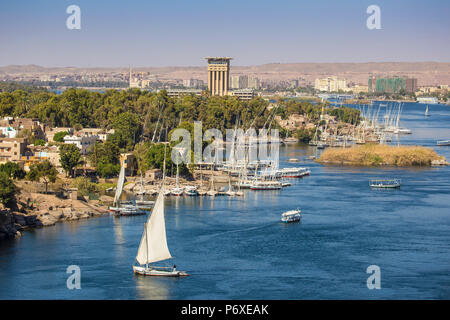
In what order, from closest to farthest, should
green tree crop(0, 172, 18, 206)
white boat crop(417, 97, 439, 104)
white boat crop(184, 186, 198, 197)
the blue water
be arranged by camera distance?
the blue water, green tree crop(0, 172, 18, 206), white boat crop(184, 186, 198, 197), white boat crop(417, 97, 439, 104)

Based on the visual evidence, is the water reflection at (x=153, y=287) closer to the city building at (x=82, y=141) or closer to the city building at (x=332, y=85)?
the city building at (x=82, y=141)

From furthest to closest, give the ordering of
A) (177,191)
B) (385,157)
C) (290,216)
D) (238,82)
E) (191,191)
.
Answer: (238,82)
(385,157)
(191,191)
(177,191)
(290,216)

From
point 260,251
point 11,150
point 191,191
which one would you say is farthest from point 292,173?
point 260,251

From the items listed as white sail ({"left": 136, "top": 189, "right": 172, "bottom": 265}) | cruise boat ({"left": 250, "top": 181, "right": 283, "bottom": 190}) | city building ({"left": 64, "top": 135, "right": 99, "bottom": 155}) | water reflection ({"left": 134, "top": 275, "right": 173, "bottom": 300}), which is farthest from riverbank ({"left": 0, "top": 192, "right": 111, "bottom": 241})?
city building ({"left": 64, "top": 135, "right": 99, "bottom": 155})

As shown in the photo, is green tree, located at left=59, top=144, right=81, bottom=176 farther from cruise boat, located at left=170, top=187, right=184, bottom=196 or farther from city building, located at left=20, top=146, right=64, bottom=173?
cruise boat, located at left=170, top=187, right=184, bottom=196

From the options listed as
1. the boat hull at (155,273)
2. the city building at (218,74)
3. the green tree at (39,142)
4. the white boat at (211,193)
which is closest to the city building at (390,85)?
the city building at (218,74)

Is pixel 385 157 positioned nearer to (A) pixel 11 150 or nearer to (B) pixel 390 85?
(A) pixel 11 150
